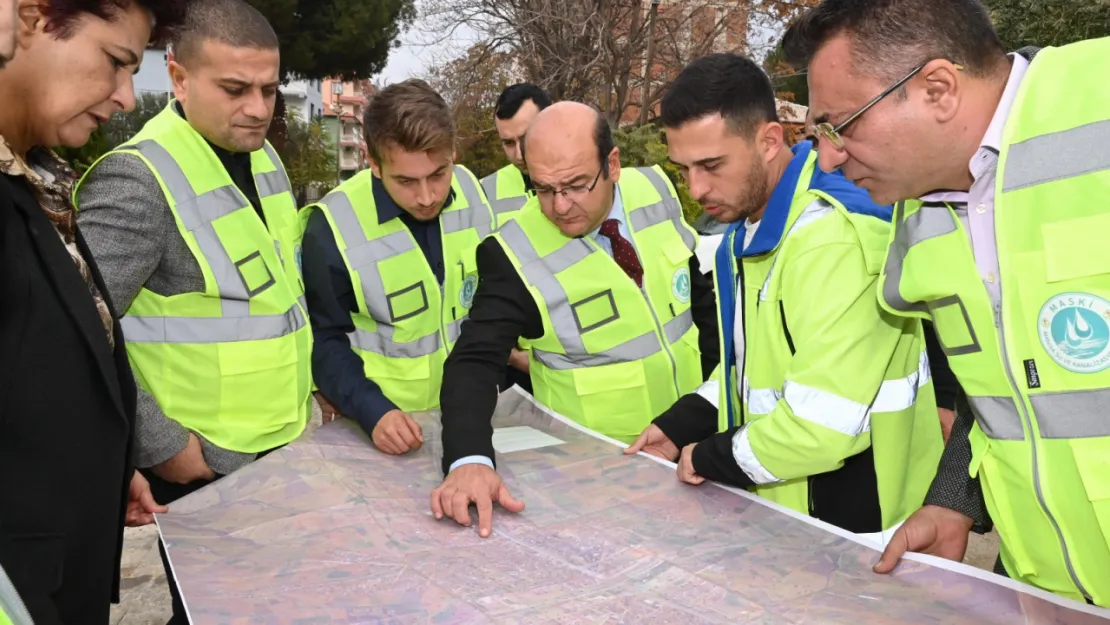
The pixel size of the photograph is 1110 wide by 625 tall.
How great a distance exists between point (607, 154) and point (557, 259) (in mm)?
397

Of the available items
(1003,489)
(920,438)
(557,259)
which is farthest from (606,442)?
(1003,489)

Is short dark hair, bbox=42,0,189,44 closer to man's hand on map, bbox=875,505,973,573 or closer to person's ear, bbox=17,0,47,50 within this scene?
person's ear, bbox=17,0,47,50

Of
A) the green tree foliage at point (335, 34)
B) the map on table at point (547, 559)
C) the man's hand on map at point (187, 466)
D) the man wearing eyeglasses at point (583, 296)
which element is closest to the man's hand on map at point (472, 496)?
the map on table at point (547, 559)

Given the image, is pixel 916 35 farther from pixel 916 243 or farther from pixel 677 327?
pixel 677 327

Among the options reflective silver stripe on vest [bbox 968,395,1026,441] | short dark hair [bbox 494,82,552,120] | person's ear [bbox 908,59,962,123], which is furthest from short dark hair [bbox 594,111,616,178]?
short dark hair [bbox 494,82,552,120]

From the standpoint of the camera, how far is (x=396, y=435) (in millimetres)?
2539

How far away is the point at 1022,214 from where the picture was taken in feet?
5.00

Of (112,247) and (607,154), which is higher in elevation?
(607,154)

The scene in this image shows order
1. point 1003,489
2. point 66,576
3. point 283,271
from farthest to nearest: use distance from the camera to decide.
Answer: point 283,271 → point 1003,489 → point 66,576

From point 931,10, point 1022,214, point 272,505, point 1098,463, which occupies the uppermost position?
point 931,10

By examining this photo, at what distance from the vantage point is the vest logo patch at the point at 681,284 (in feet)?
9.11

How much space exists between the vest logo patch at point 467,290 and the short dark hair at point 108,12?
1.54 meters

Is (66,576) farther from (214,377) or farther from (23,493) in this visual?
(214,377)

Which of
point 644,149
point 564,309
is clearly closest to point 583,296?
point 564,309
